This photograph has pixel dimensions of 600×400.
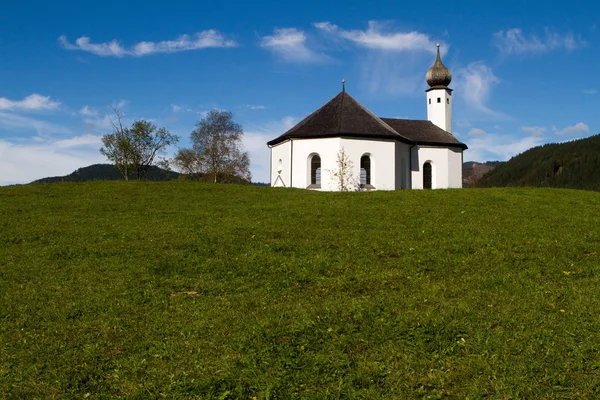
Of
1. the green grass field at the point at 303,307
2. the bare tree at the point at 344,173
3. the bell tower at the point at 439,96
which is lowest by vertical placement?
the green grass field at the point at 303,307

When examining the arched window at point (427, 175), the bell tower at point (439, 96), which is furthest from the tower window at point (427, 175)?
the bell tower at point (439, 96)

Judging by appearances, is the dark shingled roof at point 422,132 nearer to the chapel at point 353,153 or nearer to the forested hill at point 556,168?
the chapel at point 353,153

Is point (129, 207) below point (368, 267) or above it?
above

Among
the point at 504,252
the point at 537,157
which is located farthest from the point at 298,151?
the point at 537,157

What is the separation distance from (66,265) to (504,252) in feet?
31.4

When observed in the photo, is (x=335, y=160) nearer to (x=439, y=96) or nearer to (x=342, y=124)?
(x=342, y=124)

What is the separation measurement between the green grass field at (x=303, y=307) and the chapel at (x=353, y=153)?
56.4ft

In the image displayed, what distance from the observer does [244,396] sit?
17.5 ft

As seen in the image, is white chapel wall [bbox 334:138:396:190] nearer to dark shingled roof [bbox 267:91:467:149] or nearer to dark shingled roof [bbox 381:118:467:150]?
dark shingled roof [bbox 267:91:467:149]

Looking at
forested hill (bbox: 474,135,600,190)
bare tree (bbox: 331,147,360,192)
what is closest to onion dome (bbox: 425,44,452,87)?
bare tree (bbox: 331,147,360,192)

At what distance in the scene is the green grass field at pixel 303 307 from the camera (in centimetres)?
563

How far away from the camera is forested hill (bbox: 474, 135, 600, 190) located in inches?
4985

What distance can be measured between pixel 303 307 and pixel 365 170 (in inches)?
1047

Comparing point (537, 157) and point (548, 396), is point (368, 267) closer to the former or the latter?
point (548, 396)
